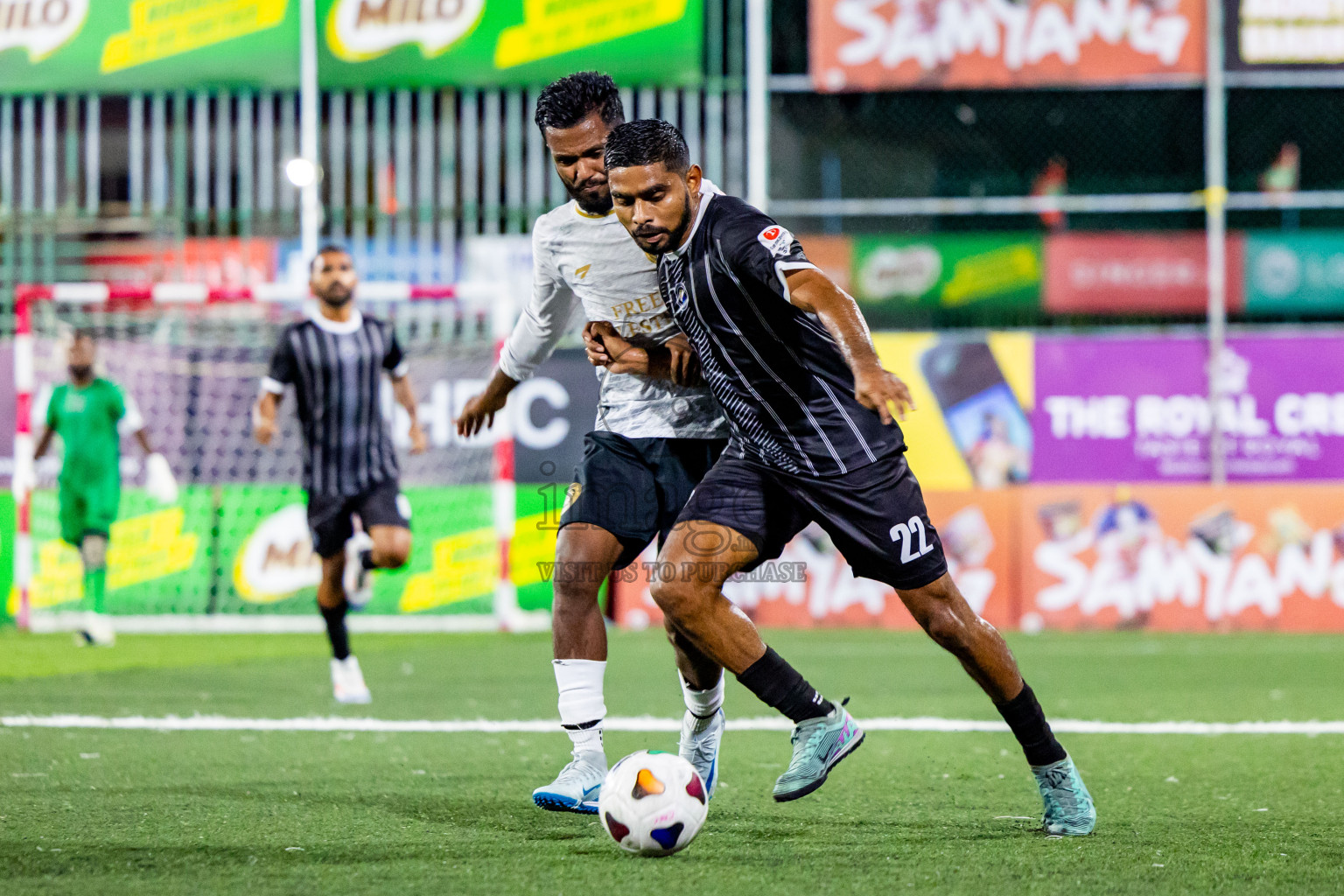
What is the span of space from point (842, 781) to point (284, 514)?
7955mm

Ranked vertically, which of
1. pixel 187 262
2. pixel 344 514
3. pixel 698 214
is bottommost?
pixel 344 514

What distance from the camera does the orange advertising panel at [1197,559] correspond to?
11820 mm

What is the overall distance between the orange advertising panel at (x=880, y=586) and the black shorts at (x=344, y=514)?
14.2 feet

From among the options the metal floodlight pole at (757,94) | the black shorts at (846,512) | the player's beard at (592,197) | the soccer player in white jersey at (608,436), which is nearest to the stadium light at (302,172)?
the metal floodlight pole at (757,94)

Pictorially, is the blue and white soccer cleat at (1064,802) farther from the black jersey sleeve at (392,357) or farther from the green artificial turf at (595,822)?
the black jersey sleeve at (392,357)

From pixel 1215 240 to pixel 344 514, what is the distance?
25.8ft

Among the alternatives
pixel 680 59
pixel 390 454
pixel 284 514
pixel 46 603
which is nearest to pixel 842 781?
pixel 390 454

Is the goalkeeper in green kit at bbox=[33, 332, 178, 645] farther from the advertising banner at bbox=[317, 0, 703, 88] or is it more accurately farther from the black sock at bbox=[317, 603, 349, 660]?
the advertising banner at bbox=[317, 0, 703, 88]

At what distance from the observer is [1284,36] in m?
13.5

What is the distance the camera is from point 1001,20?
13.7 meters

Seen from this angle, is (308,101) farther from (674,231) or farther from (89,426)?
(674,231)

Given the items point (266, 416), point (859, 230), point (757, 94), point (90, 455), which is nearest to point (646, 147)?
point (266, 416)

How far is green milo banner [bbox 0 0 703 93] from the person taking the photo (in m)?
13.8

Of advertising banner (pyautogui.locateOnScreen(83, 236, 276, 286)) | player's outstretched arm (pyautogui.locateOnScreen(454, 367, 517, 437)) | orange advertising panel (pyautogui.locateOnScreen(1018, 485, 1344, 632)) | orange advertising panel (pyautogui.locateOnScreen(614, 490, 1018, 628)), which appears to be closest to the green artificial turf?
player's outstretched arm (pyautogui.locateOnScreen(454, 367, 517, 437))
